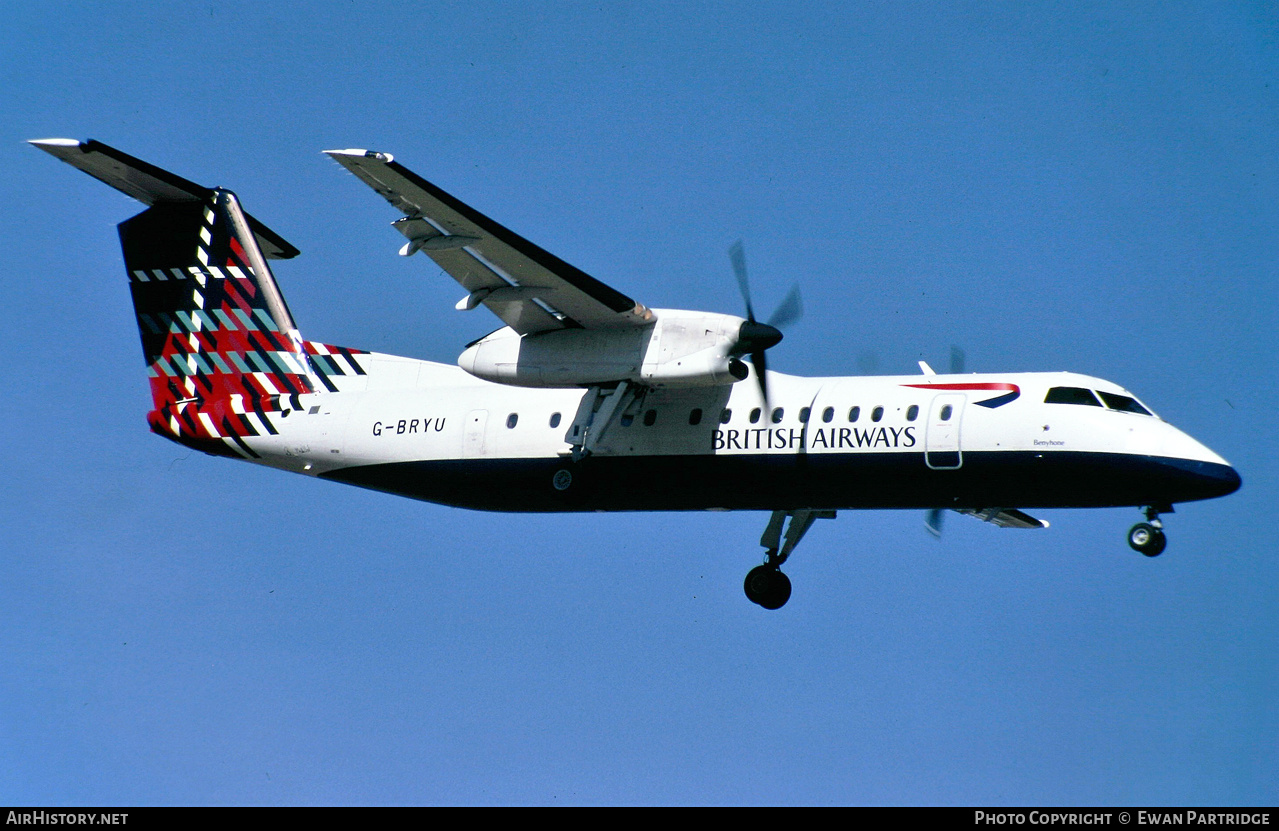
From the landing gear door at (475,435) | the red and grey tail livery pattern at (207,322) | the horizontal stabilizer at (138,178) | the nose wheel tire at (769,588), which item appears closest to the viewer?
the horizontal stabilizer at (138,178)

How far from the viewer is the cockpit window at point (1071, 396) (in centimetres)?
1739

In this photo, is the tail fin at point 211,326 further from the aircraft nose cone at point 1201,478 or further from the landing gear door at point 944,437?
the aircraft nose cone at point 1201,478

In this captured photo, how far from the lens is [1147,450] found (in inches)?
664

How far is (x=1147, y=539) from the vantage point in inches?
666

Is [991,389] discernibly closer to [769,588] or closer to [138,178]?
[769,588]

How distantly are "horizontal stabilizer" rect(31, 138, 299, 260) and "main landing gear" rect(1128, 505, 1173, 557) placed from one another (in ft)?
41.5

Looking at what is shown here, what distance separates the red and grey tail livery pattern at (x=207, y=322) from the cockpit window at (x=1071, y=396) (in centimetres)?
930

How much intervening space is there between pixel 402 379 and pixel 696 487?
470cm

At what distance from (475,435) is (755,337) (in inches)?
166

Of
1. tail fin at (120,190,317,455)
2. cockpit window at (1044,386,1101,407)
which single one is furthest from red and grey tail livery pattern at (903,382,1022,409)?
tail fin at (120,190,317,455)

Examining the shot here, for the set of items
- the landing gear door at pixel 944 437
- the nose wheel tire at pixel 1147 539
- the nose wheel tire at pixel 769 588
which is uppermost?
the landing gear door at pixel 944 437

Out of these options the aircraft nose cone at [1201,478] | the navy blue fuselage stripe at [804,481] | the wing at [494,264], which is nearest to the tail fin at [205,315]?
the navy blue fuselage stripe at [804,481]

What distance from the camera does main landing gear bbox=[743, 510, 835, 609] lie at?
2016cm

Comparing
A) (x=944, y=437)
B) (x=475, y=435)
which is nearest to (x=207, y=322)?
(x=475, y=435)
